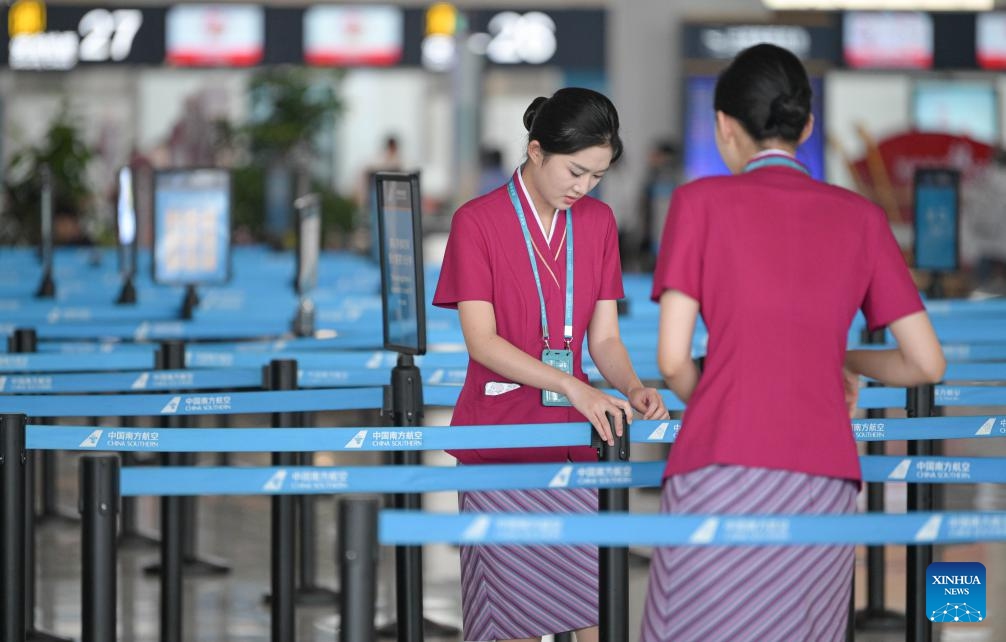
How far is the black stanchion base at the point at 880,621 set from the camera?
5898 millimetres

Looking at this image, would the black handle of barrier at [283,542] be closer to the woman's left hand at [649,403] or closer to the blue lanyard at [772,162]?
the woman's left hand at [649,403]

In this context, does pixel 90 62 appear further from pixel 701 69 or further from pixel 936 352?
pixel 936 352

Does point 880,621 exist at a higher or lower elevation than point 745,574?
lower

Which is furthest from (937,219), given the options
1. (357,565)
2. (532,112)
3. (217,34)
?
(217,34)

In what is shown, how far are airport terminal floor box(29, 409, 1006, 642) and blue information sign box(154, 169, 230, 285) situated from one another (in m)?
1.17

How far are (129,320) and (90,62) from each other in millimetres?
13095

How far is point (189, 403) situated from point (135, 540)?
9.72 feet

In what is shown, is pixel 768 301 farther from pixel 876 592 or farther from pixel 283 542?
pixel 876 592

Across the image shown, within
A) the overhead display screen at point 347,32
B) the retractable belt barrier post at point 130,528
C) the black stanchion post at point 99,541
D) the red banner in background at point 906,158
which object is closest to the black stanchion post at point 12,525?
the black stanchion post at point 99,541

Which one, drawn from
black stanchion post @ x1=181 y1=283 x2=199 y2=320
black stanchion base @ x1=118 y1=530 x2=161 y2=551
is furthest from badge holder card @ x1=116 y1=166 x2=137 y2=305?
black stanchion base @ x1=118 y1=530 x2=161 y2=551

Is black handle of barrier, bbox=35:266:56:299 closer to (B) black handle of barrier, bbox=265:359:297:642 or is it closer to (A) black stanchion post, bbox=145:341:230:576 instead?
(A) black stanchion post, bbox=145:341:230:576

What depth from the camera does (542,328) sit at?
3605 mm

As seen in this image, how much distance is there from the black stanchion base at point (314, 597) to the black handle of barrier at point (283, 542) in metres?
0.91

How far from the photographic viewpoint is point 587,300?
3.64m
